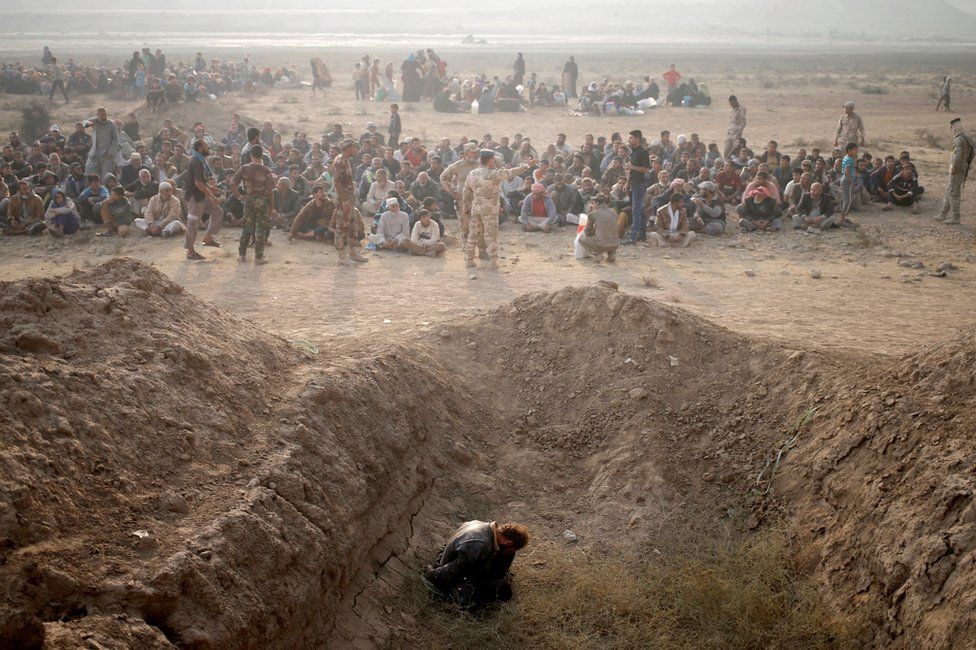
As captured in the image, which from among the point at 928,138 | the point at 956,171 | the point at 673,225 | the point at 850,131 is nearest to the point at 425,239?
the point at 673,225

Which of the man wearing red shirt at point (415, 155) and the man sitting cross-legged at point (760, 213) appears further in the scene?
the man wearing red shirt at point (415, 155)

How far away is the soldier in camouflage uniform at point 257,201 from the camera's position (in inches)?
501

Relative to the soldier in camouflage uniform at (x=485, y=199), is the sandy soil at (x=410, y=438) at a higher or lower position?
lower

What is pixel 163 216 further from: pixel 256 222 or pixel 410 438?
pixel 410 438

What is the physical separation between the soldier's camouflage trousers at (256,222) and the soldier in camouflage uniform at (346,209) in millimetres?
1083

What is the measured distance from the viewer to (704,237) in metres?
15.8

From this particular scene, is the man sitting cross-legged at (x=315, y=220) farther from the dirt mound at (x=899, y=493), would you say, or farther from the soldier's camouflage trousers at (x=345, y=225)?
the dirt mound at (x=899, y=493)

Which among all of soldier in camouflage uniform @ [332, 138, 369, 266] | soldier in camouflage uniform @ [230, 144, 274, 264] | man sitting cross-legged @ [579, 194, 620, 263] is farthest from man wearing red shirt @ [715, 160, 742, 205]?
soldier in camouflage uniform @ [230, 144, 274, 264]

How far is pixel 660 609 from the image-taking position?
638cm

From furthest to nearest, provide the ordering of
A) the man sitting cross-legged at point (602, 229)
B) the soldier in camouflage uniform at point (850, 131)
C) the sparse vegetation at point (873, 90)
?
the sparse vegetation at point (873, 90) → the soldier in camouflage uniform at point (850, 131) → the man sitting cross-legged at point (602, 229)

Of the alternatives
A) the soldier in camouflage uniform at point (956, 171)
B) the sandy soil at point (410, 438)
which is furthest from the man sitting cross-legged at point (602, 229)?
the soldier in camouflage uniform at point (956, 171)

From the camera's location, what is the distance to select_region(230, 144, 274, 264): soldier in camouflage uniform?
41.8 feet

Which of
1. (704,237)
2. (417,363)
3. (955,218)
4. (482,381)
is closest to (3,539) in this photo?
(417,363)

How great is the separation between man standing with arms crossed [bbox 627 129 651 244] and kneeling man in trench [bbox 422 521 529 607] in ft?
31.6
